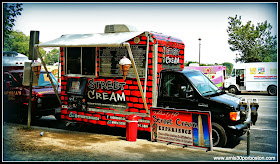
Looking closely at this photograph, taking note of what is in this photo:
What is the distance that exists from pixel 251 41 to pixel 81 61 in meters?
25.1

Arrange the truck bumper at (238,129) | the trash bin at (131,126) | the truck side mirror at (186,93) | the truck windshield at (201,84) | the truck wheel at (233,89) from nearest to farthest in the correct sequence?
1. the truck bumper at (238,129)
2. the truck side mirror at (186,93)
3. the truck windshield at (201,84)
4. the trash bin at (131,126)
5. the truck wheel at (233,89)

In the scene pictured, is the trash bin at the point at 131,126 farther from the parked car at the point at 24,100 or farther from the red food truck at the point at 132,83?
the parked car at the point at 24,100

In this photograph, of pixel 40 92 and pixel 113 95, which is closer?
pixel 113 95

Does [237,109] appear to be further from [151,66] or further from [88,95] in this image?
[88,95]

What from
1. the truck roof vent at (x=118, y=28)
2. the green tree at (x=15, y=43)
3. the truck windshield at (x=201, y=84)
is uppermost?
the green tree at (x=15, y=43)

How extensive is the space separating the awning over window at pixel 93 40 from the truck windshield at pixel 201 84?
1.80 metres

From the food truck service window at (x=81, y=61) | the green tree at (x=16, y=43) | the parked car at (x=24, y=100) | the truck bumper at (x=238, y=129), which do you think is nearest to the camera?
the truck bumper at (x=238, y=129)

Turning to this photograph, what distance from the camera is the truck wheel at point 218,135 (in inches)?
272

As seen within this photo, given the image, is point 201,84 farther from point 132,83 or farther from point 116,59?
point 116,59

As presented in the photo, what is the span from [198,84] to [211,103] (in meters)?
0.68

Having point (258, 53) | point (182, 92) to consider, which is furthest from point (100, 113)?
point (258, 53)

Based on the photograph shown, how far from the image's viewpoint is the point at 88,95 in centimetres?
870

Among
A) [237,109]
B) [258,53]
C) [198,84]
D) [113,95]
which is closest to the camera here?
[237,109]

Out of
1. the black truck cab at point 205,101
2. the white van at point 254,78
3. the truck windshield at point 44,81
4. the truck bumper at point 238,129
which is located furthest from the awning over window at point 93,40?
the white van at point 254,78
